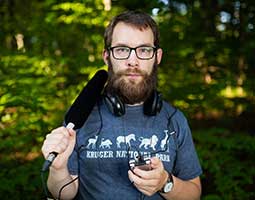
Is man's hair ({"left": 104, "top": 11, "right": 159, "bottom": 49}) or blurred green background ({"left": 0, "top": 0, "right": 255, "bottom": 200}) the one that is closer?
man's hair ({"left": 104, "top": 11, "right": 159, "bottom": 49})

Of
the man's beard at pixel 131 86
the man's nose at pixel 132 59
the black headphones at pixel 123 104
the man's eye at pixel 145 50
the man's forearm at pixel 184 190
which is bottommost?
the man's forearm at pixel 184 190

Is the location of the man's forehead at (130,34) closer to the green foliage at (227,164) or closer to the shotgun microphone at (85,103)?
the shotgun microphone at (85,103)

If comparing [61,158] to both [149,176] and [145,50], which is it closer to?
[149,176]

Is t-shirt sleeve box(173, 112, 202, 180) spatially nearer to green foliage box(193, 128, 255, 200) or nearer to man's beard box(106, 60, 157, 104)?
man's beard box(106, 60, 157, 104)

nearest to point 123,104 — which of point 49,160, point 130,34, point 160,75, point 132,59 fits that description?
point 132,59

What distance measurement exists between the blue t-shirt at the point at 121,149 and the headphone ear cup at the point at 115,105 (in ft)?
0.12

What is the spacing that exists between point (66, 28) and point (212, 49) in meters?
2.04

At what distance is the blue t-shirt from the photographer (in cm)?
217

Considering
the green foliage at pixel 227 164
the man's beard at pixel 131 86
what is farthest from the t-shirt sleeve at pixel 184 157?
the green foliage at pixel 227 164

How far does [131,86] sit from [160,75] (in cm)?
319

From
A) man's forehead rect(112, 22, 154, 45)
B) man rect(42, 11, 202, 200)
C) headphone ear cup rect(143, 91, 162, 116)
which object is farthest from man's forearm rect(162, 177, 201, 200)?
man's forehead rect(112, 22, 154, 45)

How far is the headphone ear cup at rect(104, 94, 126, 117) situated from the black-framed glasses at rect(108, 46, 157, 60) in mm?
246

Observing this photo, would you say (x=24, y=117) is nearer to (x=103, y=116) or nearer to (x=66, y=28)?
(x=66, y=28)

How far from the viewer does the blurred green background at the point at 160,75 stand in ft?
13.1
